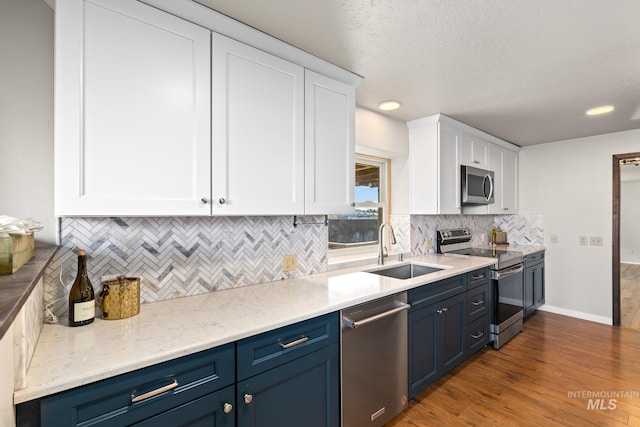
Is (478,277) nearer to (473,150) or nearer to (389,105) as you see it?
(473,150)

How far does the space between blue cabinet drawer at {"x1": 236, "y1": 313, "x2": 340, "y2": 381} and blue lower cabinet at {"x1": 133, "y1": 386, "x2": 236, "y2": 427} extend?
0.09 m

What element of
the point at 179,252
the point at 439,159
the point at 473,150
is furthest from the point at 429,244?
the point at 179,252

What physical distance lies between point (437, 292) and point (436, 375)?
60 centimetres

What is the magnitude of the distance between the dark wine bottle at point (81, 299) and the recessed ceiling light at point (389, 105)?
227 cm

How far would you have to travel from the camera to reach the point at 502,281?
9.78 ft

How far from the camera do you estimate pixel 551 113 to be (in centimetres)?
287

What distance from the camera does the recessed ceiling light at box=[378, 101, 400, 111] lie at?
2571 mm

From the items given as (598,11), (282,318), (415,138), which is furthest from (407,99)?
(282,318)

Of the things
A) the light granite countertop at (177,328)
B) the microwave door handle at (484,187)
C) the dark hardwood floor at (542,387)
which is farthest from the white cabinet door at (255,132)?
the microwave door handle at (484,187)

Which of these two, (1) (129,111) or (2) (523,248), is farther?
(2) (523,248)

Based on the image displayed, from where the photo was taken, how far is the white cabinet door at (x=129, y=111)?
1109 mm

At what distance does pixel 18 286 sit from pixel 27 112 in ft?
2.99

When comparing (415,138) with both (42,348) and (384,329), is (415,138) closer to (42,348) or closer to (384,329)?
(384,329)

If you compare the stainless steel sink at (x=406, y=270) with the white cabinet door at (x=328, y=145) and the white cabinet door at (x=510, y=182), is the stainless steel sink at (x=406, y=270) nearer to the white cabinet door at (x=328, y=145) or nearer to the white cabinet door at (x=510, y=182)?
the white cabinet door at (x=328, y=145)
